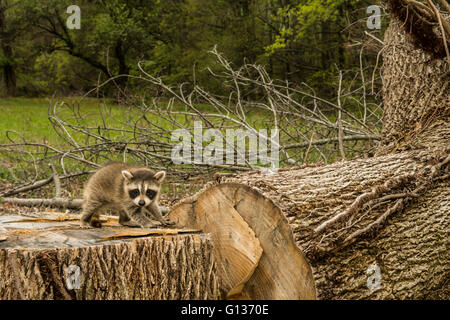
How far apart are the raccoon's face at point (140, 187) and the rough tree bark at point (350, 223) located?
293 mm

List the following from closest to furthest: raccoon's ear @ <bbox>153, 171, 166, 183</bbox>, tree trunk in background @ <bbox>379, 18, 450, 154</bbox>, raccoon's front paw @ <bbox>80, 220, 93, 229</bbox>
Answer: raccoon's front paw @ <bbox>80, 220, 93, 229</bbox>
raccoon's ear @ <bbox>153, 171, 166, 183</bbox>
tree trunk in background @ <bbox>379, 18, 450, 154</bbox>

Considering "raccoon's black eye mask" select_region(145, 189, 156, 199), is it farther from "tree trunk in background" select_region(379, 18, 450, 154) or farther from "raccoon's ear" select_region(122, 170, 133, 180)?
"tree trunk in background" select_region(379, 18, 450, 154)

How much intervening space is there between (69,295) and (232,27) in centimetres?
2490

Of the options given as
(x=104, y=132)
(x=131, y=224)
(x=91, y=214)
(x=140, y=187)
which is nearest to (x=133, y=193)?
(x=140, y=187)

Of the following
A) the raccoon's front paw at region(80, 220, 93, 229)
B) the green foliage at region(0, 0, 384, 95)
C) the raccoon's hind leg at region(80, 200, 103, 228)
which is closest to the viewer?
the raccoon's front paw at region(80, 220, 93, 229)

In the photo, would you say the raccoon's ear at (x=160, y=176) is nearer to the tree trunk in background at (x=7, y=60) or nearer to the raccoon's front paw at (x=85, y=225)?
the raccoon's front paw at (x=85, y=225)

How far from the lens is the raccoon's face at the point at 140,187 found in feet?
15.5

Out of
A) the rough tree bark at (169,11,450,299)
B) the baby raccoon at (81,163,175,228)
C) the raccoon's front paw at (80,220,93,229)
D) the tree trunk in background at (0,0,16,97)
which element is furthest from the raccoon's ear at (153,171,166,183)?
the tree trunk in background at (0,0,16,97)

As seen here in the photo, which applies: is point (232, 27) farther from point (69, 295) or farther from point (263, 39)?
point (69, 295)

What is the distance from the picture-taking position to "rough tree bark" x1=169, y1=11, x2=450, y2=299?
3.63 m

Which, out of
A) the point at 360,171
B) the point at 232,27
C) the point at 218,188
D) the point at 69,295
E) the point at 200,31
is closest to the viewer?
the point at 69,295

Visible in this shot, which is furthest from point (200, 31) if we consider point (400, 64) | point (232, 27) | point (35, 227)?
point (35, 227)
